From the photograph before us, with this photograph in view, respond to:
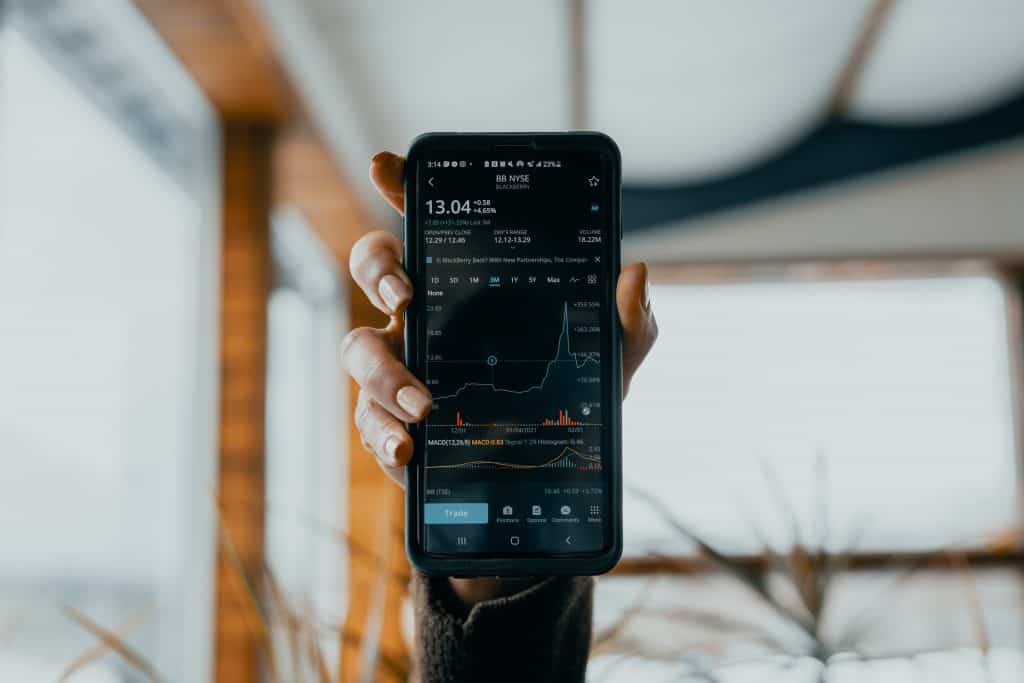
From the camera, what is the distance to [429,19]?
8.89 feet

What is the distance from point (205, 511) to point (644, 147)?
241 cm

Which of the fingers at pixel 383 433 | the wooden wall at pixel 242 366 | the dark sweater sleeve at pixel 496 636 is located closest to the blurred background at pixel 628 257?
the wooden wall at pixel 242 366

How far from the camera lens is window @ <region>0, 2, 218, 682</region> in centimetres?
156

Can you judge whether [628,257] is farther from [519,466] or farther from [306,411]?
[519,466]

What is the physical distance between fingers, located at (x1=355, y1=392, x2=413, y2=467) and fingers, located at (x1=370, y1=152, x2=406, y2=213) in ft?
0.54

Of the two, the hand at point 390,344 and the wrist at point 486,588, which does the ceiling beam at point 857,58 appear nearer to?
the hand at point 390,344

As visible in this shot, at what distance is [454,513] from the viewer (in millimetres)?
734

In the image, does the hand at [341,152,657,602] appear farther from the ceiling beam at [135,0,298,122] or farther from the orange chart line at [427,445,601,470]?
the ceiling beam at [135,0,298,122]

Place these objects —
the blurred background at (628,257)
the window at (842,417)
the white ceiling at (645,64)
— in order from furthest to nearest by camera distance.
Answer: the window at (842,417) → the white ceiling at (645,64) → the blurred background at (628,257)

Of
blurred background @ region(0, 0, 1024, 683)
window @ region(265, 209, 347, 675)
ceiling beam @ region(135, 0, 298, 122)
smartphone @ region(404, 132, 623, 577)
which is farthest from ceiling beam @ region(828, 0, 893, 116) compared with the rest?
smartphone @ region(404, 132, 623, 577)

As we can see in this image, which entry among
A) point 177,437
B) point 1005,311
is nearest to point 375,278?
point 177,437

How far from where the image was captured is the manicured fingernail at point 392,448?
673mm

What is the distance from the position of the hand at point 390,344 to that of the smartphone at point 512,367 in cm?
2

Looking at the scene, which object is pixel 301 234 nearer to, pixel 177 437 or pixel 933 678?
pixel 177 437
